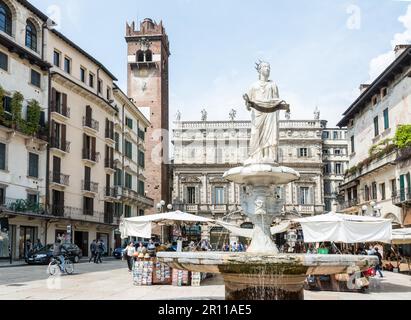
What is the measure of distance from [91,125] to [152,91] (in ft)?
67.6

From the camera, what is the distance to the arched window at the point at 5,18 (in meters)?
31.3

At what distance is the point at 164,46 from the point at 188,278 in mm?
51430

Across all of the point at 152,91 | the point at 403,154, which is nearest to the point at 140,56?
the point at 152,91

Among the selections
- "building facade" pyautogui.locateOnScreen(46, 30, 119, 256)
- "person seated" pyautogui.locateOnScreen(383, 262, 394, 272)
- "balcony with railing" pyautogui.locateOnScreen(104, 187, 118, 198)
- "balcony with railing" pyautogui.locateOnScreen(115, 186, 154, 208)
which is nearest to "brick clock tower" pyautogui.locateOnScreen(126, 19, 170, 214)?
"balcony with railing" pyautogui.locateOnScreen(115, 186, 154, 208)

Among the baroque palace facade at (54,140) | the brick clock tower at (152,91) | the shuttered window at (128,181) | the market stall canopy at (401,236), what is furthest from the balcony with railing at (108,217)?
the market stall canopy at (401,236)

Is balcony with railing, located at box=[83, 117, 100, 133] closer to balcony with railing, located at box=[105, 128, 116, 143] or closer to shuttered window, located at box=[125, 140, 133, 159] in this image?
balcony with railing, located at box=[105, 128, 116, 143]

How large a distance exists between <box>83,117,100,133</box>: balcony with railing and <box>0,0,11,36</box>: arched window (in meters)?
10.4

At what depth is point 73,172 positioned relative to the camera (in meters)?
38.9

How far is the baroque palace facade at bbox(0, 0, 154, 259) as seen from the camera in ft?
103

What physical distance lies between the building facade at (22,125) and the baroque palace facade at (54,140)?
6 cm

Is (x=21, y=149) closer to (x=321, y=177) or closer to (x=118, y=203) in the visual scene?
(x=118, y=203)

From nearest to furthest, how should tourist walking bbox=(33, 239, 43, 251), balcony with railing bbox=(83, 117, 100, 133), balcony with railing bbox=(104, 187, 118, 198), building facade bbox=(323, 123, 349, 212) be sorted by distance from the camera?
tourist walking bbox=(33, 239, 43, 251)
balcony with railing bbox=(83, 117, 100, 133)
balcony with railing bbox=(104, 187, 118, 198)
building facade bbox=(323, 123, 349, 212)

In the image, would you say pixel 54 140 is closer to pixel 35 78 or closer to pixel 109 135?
pixel 35 78
